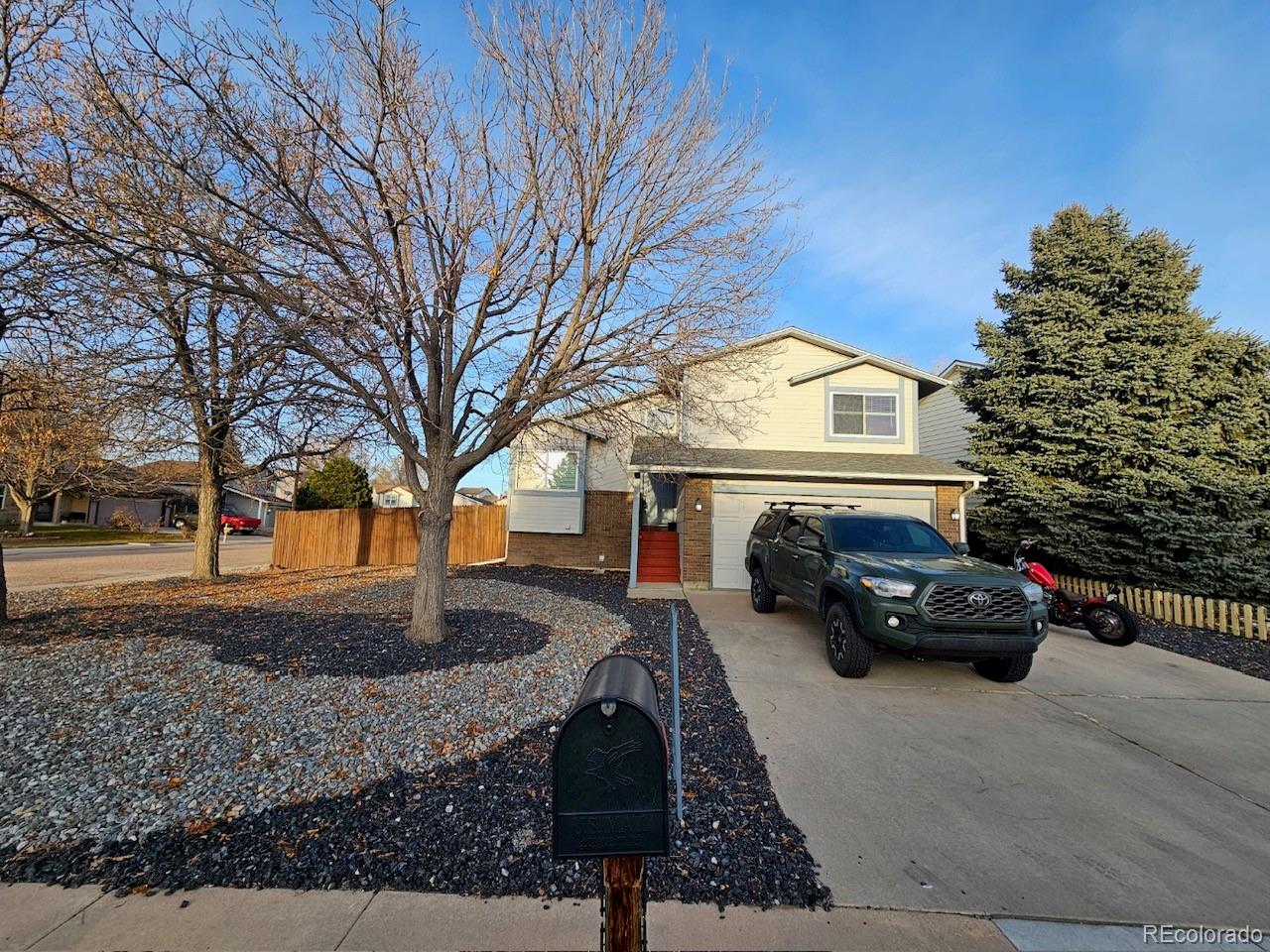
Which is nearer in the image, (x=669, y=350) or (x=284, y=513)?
(x=669, y=350)

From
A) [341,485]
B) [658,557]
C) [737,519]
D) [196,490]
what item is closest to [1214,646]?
[737,519]

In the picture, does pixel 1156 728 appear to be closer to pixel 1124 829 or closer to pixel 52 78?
pixel 1124 829

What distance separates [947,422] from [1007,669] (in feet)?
44.4

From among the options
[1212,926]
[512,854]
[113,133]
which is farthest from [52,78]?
[1212,926]

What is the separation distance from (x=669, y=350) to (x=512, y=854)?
197 inches

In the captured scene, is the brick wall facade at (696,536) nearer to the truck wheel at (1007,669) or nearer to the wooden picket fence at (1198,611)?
the truck wheel at (1007,669)

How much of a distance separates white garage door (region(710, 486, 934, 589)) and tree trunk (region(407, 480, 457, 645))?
6354 millimetres

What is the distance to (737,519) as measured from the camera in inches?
449

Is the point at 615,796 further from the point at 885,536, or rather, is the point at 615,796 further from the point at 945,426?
the point at 945,426

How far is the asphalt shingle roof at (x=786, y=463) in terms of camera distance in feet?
35.5

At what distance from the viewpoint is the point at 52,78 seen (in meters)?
5.30

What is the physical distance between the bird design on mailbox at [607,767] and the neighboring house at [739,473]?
7735 mm

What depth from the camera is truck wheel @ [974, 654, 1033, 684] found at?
5.56m

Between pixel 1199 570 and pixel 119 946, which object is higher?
pixel 1199 570
